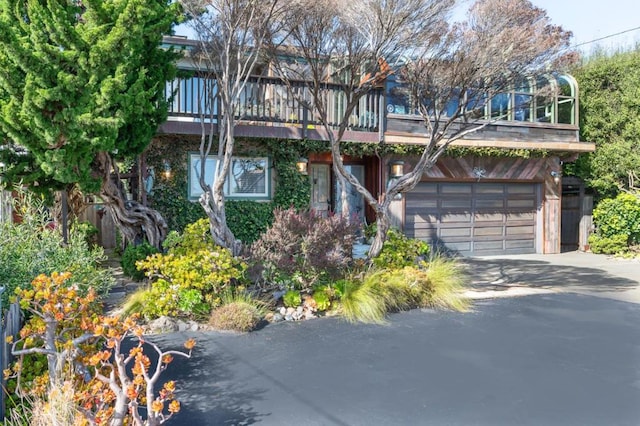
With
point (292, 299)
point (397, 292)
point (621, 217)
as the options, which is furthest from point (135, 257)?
point (621, 217)

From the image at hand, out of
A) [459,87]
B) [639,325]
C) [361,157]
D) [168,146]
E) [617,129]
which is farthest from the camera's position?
[617,129]

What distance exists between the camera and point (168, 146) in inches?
345

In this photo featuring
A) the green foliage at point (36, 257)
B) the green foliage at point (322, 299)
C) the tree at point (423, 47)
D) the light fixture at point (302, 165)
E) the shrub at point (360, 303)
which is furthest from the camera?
the light fixture at point (302, 165)

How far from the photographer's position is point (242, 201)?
927 cm

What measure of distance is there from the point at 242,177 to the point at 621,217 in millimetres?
10804

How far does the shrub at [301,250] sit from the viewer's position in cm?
606

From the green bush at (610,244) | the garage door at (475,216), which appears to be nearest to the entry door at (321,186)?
the garage door at (475,216)

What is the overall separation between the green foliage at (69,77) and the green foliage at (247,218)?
11.5 feet

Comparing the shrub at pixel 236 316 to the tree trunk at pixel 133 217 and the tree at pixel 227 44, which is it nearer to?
the tree at pixel 227 44

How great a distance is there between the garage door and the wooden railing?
9.01ft

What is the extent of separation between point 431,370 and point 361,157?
24.7 ft

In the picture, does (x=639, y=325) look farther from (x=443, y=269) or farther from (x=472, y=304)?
(x=443, y=269)

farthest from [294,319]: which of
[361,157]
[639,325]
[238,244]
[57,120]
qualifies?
[361,157]

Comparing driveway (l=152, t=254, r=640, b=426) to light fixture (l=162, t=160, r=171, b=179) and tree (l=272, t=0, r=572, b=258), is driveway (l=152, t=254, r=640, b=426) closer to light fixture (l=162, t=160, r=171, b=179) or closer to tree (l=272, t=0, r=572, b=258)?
tree (l=272, t=0, r=572, b=258)
